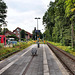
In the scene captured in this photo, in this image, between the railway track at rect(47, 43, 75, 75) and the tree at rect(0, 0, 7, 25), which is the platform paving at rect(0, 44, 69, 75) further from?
the tree at rect(0, 0, 7, 25)

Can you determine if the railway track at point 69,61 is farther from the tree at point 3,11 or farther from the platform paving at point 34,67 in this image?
the tree at point 3,11

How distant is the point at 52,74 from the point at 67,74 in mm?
811

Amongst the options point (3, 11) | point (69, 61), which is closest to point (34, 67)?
point (69, 61)

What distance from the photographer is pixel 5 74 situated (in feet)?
17.7

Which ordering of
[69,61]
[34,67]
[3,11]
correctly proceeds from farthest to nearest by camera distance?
[3,11] → [69,61] → [34,67]

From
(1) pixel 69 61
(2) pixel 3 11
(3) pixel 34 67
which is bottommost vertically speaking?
(1) pixel 69 61

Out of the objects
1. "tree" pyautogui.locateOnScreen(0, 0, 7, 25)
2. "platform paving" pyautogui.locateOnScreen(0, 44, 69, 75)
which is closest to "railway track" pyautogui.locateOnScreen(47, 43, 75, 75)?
"platform paving" pyautogui.locateOnScreen(0, 44, 69, 75)

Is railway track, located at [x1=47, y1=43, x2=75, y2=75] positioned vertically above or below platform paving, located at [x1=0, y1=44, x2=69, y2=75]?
below

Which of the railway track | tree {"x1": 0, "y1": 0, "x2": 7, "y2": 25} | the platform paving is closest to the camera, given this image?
the platform paving

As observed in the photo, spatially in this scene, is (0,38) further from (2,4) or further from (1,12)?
(2,4)

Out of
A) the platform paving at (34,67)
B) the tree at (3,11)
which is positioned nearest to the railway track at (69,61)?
the platform paving at (34,67)

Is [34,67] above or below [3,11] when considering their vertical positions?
below

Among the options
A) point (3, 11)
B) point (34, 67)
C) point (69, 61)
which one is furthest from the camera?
point (3, 11)

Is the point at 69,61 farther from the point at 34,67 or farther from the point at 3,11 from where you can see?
the point at 3,11
